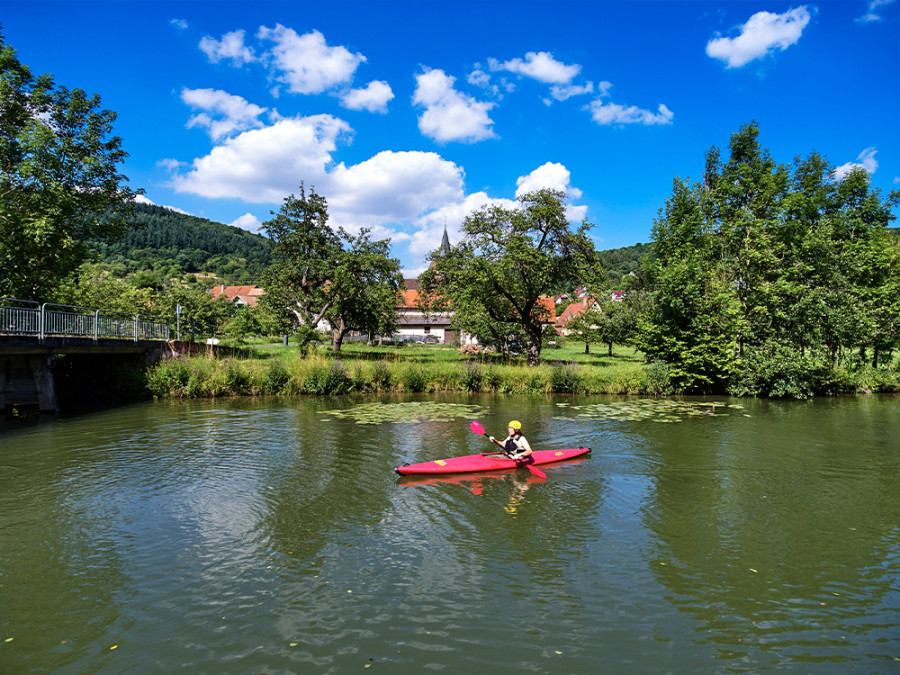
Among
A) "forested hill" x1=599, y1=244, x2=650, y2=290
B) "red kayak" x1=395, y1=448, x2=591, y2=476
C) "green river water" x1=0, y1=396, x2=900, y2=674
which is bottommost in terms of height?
"green river water" x1=0, y1=396, x2=900, y2=674

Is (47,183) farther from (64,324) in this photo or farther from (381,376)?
(381,376)

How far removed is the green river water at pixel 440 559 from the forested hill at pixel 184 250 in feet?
377

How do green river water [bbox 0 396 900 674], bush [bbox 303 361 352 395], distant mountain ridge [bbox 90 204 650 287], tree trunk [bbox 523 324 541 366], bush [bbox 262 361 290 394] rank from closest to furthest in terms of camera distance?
1. green river water [bbox 0 396 900 674]
2. bush [bbox 262 361 290 394]
3. bush [bbox 303 361 352 395]
4. tree trunk [bbox 523 324 541 366]
5. distant mountain ridge [bbox 90 204 650 287]

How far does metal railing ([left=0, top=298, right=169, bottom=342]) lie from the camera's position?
15.9 metres

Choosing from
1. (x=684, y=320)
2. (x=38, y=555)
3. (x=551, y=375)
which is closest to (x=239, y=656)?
(x=38, y=555)

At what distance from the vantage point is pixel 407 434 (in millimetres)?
15203

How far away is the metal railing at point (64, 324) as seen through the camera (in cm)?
1593

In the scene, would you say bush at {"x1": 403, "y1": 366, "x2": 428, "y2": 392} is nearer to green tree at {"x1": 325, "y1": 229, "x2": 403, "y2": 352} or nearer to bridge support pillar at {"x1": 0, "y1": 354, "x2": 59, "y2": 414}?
green tree at {"x1": 325, "y1": 229, "x2": 403, "y2": 352}

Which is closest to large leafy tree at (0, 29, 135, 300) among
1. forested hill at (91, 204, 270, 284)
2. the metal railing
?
the metal railing

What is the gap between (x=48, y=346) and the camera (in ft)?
55.7

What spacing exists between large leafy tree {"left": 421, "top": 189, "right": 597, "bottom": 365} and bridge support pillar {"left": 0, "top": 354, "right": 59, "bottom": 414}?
18.9 metres

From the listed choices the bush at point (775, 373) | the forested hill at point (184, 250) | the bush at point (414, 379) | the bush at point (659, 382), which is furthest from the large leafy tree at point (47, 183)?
the forested hill at point (184, 250)

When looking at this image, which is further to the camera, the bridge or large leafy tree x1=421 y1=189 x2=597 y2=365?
large leafy tree x1=421 y1=189 x2=597 y2=365

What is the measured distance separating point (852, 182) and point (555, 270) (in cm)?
1858
